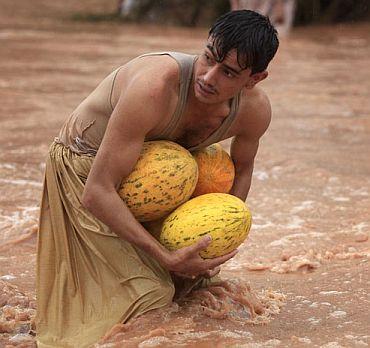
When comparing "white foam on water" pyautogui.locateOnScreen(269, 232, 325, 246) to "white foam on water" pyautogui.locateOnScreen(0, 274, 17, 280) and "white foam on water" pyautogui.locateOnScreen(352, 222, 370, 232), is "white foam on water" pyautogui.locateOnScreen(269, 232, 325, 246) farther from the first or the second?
"white foam on water" pyautogui.locateOnScreen(0, 274, 17, 280)

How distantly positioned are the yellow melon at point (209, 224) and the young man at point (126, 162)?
51 mm

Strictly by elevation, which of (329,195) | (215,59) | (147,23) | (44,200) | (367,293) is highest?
(215,59)

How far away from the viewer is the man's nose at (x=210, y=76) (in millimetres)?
3207

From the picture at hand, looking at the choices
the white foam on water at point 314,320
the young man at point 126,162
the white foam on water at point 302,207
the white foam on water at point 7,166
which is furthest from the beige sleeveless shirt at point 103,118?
the white foam on water at point 7,166

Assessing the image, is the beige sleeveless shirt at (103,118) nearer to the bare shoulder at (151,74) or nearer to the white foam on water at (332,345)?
the bare shoulder at (151,74)

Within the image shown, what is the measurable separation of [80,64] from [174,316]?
9.17 m

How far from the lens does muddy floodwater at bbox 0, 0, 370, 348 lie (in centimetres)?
359

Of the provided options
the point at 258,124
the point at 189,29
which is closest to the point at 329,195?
the point at 258,124

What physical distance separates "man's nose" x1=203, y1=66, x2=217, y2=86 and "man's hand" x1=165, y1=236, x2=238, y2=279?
1.92ft

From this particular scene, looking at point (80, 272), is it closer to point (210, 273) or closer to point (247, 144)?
point (210, 273)

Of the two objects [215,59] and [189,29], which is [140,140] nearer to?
[215,59]

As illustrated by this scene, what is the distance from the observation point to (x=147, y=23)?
18906mm

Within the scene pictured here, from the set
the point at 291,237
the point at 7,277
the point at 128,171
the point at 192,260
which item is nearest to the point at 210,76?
the point at 128,171

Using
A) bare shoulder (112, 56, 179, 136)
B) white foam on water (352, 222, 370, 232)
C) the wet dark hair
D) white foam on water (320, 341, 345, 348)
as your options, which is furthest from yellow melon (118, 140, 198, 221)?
white foam on water (352, 222, 370, 232)
